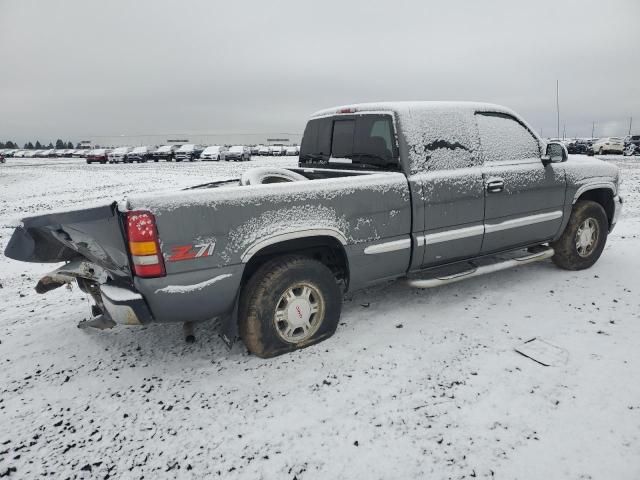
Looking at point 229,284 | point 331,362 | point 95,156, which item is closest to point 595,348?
point 331,362

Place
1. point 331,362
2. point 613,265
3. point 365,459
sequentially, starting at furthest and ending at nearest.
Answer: point 613,265 < point 331,362 < point 365,459

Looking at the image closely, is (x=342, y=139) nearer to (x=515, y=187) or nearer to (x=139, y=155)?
(x=515, y=187)

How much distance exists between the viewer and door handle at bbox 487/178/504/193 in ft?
13.3

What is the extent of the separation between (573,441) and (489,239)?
220 cm

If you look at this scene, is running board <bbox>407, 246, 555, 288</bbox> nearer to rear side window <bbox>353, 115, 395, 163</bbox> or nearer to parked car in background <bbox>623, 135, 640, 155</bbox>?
rear side window <bbox>353, 115, 395, 163</bbox>

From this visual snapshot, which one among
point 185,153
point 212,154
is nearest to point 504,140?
point 212,154

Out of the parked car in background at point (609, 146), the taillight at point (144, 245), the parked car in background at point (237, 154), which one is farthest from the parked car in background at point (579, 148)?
the taillight at point (144, 245)

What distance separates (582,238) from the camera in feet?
16.5

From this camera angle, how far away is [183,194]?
8.86ft

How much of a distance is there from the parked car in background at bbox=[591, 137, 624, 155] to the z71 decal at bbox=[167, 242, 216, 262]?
35.4 m

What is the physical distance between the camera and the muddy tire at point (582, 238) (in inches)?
194

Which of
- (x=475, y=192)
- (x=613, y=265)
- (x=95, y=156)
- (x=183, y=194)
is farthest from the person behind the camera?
(x=95, y=156)

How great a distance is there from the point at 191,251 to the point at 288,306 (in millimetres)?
901

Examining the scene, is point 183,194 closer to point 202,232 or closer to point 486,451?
point 202,232
